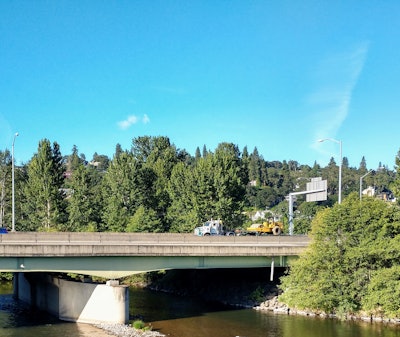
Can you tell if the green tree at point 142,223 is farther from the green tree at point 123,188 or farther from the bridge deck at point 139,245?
the bridge deck at point 139,245

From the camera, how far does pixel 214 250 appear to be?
1437 inches

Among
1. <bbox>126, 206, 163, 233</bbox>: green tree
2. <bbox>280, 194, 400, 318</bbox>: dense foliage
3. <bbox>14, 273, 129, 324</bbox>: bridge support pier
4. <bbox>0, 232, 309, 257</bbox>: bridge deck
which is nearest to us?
<bbox>0, 232, 309, 257</bbox>: bridge deck

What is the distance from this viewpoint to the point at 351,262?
35844 mm

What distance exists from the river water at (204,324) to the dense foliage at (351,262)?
→ 1675 mm

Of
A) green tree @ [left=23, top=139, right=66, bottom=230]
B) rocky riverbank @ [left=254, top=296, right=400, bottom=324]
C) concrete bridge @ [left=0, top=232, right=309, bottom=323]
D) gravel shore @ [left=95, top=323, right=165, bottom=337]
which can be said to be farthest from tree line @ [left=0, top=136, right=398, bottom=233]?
gravel shore @ [left=95, top=323, right=165, bottom=337]

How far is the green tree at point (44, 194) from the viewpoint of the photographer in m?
65.4

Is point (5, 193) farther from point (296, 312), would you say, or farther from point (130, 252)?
point (296, 312)

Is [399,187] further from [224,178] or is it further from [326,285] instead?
[224,178]

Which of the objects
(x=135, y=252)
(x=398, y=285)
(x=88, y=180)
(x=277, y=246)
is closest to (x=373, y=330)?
(x=398, y=285)

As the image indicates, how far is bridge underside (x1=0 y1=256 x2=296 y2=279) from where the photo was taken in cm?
3247

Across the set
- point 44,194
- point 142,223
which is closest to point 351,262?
point 142,223

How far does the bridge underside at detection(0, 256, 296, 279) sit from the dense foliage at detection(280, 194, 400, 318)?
470 cm

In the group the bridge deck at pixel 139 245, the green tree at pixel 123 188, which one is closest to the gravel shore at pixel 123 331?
the bridge deck at pixel 139 245

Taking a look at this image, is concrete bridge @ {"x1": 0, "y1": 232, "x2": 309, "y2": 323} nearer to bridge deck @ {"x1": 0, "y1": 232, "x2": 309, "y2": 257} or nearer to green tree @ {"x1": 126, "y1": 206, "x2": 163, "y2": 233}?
bridge deck @ {"x1": 0, "y1": 232, "x2": 309, "y2": 257}
